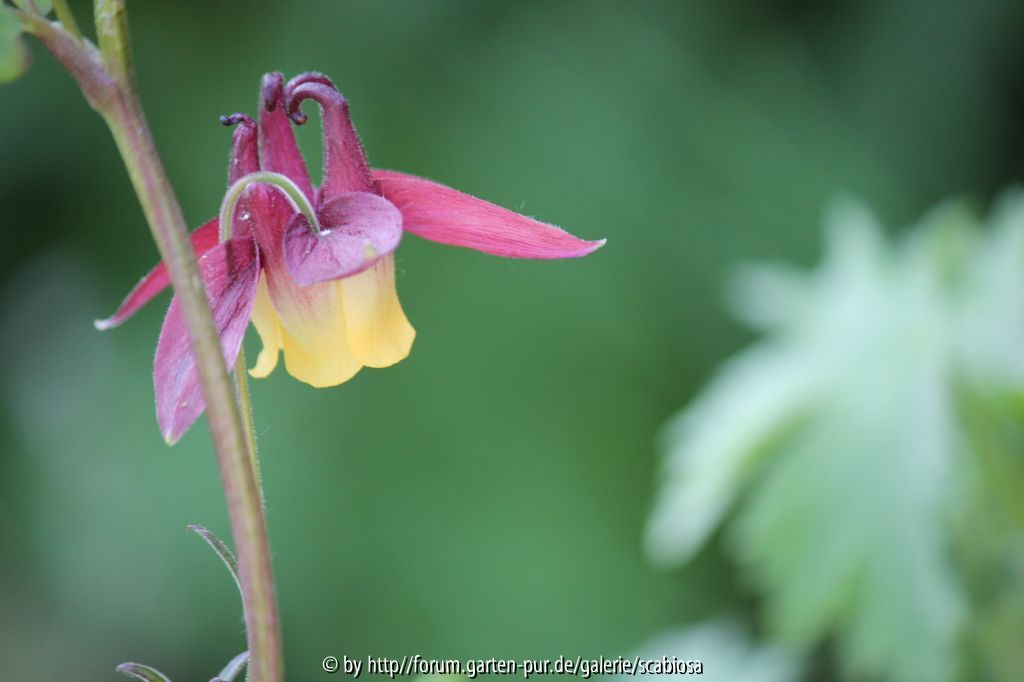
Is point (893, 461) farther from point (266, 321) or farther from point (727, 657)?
point (266, 321)

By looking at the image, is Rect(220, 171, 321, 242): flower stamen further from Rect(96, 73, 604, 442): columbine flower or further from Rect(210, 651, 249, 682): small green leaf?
Rect(210, 651, 249, 682): small green leaf

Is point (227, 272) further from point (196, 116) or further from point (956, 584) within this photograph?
point (196, 116)

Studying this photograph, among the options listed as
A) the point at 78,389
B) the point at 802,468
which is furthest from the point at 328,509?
the point at 802,468

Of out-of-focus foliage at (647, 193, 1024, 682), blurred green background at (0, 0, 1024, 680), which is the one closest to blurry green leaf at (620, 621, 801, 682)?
out-of-focus foliage at (647, 193, 1024, 682)

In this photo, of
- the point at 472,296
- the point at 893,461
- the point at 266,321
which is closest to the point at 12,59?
the point at 266,321

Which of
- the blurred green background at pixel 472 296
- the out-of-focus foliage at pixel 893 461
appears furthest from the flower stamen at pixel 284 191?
the blurred green background at pixel 472 296

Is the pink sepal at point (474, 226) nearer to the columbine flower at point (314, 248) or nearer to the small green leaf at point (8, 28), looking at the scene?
the columbine flower at point (314, 248)
